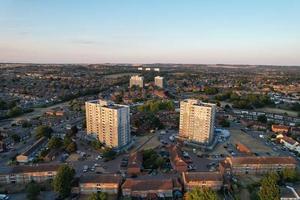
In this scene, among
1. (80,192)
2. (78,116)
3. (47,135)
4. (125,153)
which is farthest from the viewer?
(78,116)

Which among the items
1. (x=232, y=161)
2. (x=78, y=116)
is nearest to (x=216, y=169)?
(x=232, y=161)

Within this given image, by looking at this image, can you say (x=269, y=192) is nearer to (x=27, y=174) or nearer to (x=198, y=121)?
(x=198, y=121)

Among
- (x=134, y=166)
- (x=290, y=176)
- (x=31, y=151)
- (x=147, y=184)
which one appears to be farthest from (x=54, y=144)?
(x=290, y=176)

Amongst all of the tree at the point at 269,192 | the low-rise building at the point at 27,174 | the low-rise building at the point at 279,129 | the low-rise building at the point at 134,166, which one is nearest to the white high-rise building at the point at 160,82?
the low-rise building at the point at 279,129

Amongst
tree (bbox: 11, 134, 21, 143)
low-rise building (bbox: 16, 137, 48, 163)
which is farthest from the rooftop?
tree (bbox: 11, 134, 21, 143)

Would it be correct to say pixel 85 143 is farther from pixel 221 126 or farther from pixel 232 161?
pixel 221 126

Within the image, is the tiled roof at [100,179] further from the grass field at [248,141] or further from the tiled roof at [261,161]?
the grass field at [248,141]
